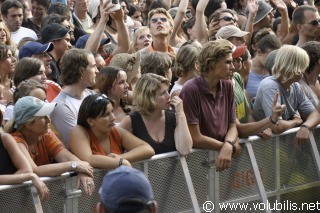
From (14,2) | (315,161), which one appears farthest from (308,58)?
(14,2)

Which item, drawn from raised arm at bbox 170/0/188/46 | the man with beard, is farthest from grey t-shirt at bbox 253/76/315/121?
the man with beard

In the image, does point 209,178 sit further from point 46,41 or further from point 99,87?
point 46,41

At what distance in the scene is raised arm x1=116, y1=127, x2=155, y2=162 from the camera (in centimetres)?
716

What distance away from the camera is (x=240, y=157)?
8055 millimetres

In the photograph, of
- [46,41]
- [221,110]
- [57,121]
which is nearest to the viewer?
[57,121]

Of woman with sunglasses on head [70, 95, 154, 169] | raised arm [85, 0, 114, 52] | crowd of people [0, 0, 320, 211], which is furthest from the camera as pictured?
raised arm [85, 0, 114, 52]

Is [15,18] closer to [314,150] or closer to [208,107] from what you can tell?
[208,107]

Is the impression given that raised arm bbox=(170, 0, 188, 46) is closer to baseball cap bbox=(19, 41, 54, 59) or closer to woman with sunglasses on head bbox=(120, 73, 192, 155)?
baseball cap bbox=(19, 41, 54, 59)

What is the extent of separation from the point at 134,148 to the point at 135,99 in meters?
0.56

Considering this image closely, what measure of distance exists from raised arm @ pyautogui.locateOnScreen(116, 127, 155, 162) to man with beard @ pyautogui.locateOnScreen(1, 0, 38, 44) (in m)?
4.43

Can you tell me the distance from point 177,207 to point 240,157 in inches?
35.4
